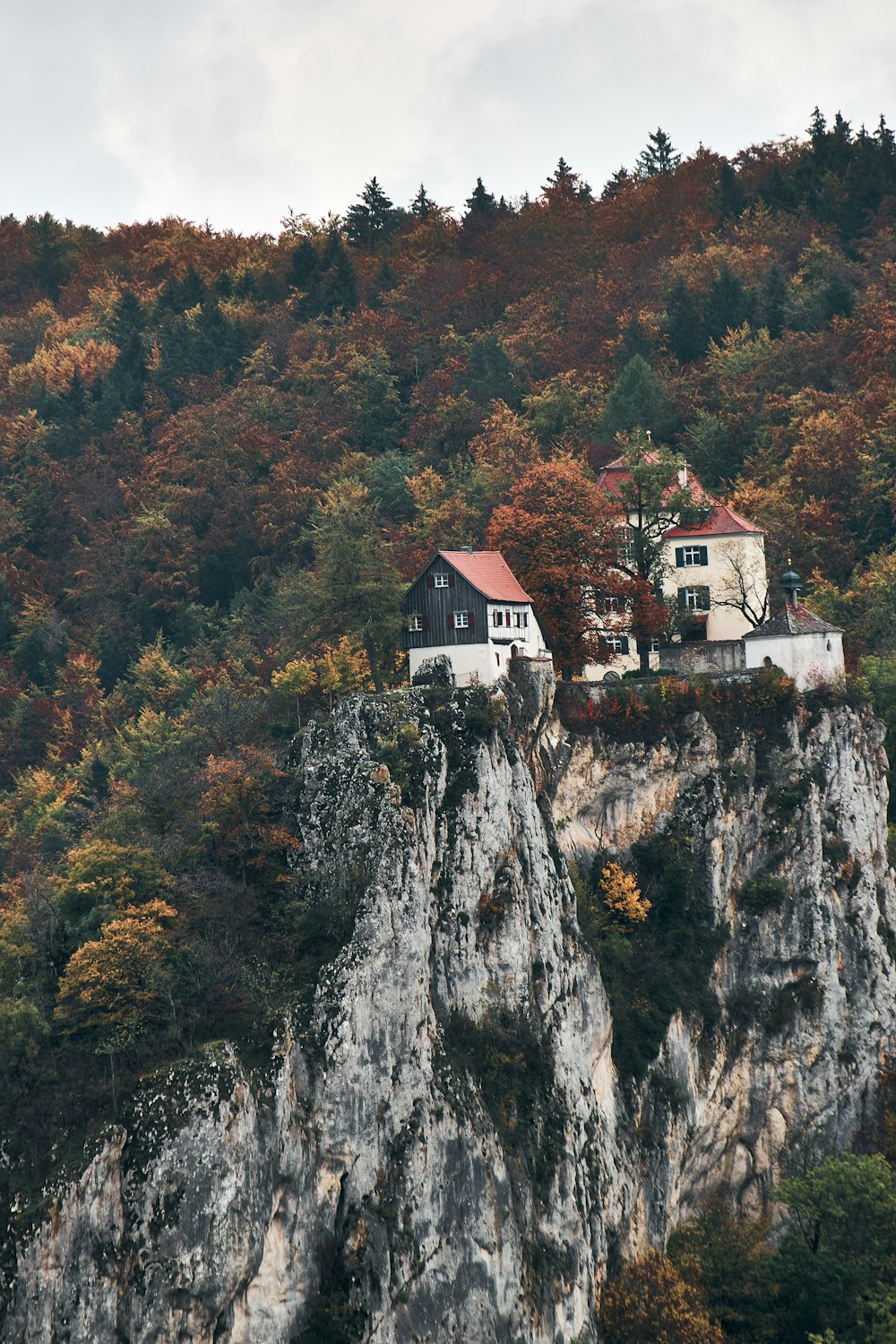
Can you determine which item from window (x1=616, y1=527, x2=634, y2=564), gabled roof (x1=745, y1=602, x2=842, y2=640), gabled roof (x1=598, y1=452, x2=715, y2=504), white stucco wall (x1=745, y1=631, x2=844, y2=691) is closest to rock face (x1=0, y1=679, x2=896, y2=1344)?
white stucco wall (x1=745, y1=631, x2=844, y2=691)

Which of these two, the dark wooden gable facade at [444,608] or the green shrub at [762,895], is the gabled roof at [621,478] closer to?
the dark wooden gable facade at [444,608]

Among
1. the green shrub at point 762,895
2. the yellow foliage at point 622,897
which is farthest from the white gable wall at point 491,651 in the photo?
the green shrub at point 762,895

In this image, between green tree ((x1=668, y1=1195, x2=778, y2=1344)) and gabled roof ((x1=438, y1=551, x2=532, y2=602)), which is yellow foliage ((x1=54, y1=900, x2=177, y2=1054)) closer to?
gabled roof ((x1=438, y1=551, x2=532, y2=602))

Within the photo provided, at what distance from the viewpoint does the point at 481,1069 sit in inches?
2092

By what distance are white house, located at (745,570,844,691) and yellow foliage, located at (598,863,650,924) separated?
1193cm

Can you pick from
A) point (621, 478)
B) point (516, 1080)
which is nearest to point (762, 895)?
point (516, 1080)

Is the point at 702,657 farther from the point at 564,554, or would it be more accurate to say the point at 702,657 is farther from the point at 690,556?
the point at 564,554

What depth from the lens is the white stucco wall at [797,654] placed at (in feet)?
221

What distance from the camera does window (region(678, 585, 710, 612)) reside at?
236 feet

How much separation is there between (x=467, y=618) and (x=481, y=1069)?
18.0 meters

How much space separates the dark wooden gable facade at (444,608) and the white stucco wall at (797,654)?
544 inches

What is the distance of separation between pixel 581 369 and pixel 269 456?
2148 centimetres

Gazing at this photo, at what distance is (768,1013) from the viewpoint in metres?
64.9

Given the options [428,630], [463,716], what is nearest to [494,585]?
[428,630]
